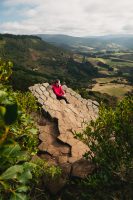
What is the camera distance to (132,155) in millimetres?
13430

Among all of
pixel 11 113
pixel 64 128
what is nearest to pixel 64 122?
pixel 64 128

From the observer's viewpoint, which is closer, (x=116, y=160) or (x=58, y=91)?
(x=116, y=160)

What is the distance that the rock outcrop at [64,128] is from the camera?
750 inches

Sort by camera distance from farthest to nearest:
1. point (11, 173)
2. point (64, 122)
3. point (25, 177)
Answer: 1. point (64, 122)
2. point (25, 177)
3. point (11, 173)

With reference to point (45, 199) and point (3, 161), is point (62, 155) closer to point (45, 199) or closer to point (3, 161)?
point (45, 199)

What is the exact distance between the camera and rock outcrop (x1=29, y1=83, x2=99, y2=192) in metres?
19.0

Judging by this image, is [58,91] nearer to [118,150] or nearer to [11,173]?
[118,150]

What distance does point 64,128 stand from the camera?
23.3 meters

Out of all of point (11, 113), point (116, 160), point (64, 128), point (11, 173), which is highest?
point (11, 113)

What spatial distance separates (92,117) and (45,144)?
9238mm

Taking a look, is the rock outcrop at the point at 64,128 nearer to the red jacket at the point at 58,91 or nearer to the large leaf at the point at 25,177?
the red jacket at the point at 58,91

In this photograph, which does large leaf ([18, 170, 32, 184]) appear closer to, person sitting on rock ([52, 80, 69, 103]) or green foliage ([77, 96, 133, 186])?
green foliage ([77, 96, 133, 186])

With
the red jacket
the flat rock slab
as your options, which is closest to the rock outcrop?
the flat rock slab

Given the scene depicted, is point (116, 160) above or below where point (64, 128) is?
above
